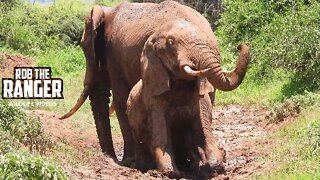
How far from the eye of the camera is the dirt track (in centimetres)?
764

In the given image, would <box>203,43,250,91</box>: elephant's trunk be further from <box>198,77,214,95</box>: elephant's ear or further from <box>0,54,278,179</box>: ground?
<box>0,54,278,179</box>: ground

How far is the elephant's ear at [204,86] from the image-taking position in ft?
25.6

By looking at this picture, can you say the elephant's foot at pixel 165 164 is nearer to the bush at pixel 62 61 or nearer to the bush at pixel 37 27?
the bush at pixel 62 61

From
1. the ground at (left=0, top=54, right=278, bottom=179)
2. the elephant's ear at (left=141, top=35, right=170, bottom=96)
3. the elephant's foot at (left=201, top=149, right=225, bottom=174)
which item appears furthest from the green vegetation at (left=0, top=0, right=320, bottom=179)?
the elephant's ear at (left=141, top=35, right=170, bottom=96)

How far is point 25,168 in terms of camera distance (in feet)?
16.4

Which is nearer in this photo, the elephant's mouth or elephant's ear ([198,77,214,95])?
the elephant's mouth

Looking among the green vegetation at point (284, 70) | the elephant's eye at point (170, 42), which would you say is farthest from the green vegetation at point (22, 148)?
the green vegetation at point (284, 70)

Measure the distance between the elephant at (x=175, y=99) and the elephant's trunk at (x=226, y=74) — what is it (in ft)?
0.04

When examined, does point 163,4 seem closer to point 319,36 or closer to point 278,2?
point 319,36

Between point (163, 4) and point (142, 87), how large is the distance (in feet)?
4.10

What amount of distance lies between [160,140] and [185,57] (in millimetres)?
1033

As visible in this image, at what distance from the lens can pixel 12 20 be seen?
2650 cm

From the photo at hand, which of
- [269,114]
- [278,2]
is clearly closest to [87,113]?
[269,114]

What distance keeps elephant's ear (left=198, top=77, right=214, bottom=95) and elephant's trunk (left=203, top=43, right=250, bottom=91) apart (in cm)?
28
